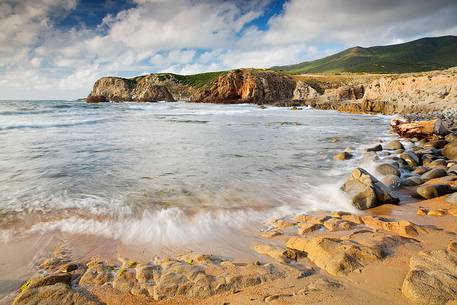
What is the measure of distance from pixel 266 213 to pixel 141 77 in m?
107

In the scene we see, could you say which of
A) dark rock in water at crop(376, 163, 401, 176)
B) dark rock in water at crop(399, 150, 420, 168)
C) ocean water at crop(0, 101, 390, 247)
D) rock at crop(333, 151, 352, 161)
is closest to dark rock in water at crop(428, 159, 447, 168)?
dark rock in water at crop(399, 150, 420, 168)

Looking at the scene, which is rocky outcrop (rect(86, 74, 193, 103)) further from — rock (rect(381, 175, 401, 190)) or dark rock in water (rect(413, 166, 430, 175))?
rock (rect(381, 175, 401, 190))

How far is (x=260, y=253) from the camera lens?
3.59m

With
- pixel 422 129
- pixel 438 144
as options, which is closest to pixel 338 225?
pixel 438 144

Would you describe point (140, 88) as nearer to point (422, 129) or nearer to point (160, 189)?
point (422, 129)

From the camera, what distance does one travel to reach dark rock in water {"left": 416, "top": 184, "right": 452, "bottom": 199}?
217 inches

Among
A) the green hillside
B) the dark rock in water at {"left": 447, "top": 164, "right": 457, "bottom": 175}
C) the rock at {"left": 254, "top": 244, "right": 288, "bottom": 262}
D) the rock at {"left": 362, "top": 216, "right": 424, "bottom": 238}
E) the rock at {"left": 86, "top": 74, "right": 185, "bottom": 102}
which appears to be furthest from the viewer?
the green hillside

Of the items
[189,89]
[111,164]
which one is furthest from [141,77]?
[111,164]

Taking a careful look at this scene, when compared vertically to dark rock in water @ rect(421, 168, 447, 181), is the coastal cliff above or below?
above

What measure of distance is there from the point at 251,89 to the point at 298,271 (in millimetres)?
59443

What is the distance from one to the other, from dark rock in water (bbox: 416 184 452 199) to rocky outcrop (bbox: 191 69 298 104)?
2146 inches

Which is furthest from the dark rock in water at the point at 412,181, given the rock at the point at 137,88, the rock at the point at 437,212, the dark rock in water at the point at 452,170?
the rock at the point at 137,88

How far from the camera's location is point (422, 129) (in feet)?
39.9

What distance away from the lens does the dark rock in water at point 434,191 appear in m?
5.52
